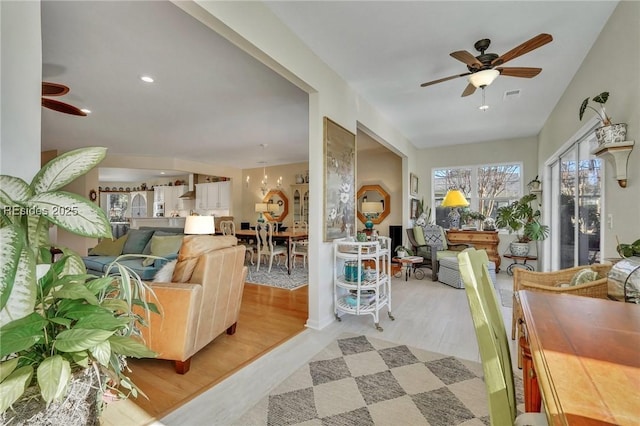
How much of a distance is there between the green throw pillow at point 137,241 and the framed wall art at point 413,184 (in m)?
5.08

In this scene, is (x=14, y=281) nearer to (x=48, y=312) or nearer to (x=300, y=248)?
(x=48, y=312)

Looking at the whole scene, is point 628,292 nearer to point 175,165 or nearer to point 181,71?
point 181,71

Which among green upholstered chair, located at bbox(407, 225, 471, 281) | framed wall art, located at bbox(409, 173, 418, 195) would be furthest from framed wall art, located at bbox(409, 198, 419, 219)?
green upholstered chair, located at bbox(407, 225, 471, 281)

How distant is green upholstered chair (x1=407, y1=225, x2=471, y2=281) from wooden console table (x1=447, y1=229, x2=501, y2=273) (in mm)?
230

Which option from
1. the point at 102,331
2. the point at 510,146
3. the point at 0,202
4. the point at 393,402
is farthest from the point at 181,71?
the point at 510,146

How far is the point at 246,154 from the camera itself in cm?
717

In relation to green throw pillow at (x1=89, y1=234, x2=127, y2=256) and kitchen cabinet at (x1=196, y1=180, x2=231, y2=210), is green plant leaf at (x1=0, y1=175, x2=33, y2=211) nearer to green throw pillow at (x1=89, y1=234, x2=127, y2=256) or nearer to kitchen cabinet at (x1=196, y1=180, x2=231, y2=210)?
green throw pillow at (x1=89, y1=234, x2=127, y2=256)

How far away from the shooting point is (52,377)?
62 centimetres

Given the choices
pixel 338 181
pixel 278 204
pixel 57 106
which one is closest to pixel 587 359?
pixel 338 181

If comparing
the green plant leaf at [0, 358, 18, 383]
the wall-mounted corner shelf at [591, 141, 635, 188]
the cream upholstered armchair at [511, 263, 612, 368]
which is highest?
the wall-mounted corner shelf at [591, 141, 635, 188]

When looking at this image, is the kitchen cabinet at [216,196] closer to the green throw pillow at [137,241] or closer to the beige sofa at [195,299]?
the green throw pillow at [137,241]

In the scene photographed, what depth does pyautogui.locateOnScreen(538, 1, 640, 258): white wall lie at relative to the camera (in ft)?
6.40

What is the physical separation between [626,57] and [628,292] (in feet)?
5.97

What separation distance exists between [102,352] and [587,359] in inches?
50.6
